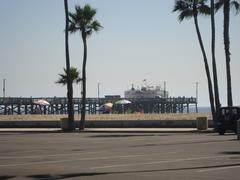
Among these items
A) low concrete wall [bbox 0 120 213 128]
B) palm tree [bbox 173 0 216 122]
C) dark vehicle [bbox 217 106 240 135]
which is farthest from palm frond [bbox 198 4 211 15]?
dark vehicle [bbox 217 106 240 135]

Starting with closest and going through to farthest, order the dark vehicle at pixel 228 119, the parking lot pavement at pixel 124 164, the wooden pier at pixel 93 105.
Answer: the parking lot pavement at pixel 124 164
the dark vehicle at pixel 228 119
the wooden pier at pixel 93 105

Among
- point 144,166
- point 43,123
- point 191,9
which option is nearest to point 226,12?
point 191,9

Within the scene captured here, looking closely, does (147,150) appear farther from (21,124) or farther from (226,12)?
(21,124)

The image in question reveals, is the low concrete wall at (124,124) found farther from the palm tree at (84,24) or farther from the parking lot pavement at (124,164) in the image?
the parking lot pavement at (124,164)

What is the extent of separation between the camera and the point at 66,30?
148 feet

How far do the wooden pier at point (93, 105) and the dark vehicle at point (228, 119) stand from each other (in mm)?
95311


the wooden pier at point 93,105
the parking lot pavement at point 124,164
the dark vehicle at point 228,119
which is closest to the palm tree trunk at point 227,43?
the dark vehicle at point 228,119

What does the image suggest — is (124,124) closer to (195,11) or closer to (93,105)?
(195,11)

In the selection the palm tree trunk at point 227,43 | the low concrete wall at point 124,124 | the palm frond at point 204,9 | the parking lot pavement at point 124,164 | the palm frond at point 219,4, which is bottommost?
the parking lot pavement at point 124,164

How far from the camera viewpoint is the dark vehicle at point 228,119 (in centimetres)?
3594

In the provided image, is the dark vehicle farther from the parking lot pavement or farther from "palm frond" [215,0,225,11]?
the parking lot pavement

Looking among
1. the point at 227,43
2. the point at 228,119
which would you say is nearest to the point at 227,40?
the point at 227,43

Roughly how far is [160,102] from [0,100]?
1539 inches

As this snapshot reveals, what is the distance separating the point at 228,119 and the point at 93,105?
12196 cm
